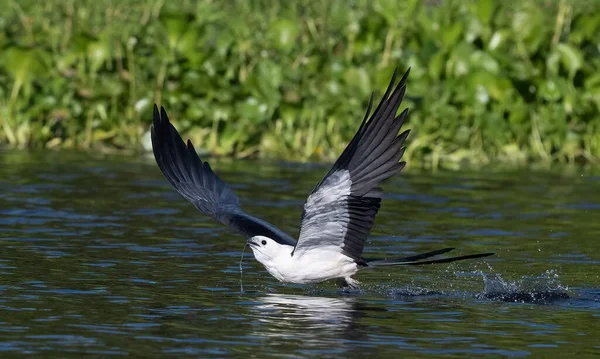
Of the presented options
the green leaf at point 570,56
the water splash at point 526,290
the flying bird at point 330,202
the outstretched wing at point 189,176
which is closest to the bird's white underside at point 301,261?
the flying bird at point 330,202

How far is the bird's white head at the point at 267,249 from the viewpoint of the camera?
309 inches

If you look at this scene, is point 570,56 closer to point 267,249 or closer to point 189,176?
point 189,176

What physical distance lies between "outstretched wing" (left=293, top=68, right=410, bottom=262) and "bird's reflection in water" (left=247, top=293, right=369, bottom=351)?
449mm

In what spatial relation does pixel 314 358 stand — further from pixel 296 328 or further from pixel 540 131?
pixel 540 131

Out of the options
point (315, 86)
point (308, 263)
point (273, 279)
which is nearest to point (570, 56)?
point (315, 86)

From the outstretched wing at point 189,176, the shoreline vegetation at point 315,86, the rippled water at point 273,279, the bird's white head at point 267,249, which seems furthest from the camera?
the shoreline vegetation at point 315,86

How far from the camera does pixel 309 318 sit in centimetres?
720

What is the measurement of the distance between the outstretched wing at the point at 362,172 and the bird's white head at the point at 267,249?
23 centimetres

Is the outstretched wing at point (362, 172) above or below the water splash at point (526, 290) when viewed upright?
above

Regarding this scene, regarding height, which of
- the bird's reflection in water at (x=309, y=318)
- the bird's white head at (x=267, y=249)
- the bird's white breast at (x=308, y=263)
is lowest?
the bird's reflection in water at (x=309, y=318)

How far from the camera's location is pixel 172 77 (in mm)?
15742

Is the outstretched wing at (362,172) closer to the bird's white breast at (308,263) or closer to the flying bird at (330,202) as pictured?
the flying bird at (330,202)

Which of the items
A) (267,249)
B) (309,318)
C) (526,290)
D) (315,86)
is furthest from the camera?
(315,86)

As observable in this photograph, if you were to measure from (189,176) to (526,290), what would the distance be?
228cm
